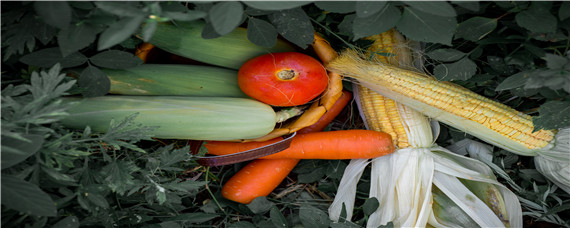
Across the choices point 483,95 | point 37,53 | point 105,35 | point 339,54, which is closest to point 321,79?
point 339,54

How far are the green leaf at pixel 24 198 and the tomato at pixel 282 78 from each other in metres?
0.69

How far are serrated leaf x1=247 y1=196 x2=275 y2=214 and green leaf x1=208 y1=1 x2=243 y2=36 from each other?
853 millimetres

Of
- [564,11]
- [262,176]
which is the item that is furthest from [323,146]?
[564,11]

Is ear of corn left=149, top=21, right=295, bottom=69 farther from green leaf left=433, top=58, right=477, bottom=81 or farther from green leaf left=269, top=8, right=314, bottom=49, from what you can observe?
green leaf left=433, top=58, right=477, bottom=81

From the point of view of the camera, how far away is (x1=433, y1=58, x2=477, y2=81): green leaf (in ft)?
4.28

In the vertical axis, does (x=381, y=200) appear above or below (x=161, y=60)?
below

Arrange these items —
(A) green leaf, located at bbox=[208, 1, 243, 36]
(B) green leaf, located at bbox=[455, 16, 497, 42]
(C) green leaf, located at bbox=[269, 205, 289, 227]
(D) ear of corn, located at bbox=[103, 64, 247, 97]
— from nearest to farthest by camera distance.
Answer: (A) green leaf, located at bbox=[208, 1, 243, 36] → (B) green leaf, located at bbox=[455, 16, 497, 42] → (D) ear of corn, located at bbox=[103, 64, 247, 97] → (C) green leaf, located at bbox=[269, 205, 289, 227]

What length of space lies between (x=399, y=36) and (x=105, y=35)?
102 cm

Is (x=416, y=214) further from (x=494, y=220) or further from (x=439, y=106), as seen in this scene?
(x=439, y=106)

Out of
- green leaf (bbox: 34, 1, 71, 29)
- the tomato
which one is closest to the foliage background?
green leaf (bbox: 34, 1, 71, 29)

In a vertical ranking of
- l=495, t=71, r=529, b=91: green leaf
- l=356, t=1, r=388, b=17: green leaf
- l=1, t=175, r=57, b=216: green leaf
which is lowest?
l=1, t=175, r=57, b=216: green leaf

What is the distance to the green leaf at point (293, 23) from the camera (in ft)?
4.25

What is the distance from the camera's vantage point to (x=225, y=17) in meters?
0.93

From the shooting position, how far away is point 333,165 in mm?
1688
